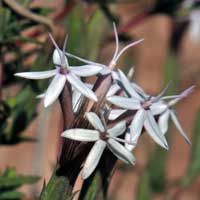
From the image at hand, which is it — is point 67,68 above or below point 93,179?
above

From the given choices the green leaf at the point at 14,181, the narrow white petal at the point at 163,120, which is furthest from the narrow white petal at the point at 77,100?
the green leaf at the point at 14,181

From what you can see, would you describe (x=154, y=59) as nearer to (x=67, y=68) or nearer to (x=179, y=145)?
(x=179, y=145)

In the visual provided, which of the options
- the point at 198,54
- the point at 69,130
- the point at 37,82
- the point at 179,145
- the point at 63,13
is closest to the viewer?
the point at 69,130

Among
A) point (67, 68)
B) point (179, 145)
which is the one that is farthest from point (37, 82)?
point (179, 145)

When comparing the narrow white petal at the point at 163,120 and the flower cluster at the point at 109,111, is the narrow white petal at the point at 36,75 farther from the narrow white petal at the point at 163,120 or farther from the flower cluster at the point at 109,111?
the narrow white petal at the point at 163,120

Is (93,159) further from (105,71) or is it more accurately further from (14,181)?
(14,181)
